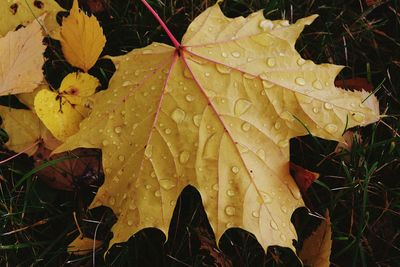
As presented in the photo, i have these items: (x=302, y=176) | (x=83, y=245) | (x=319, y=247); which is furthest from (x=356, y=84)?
(x=83, y=245)

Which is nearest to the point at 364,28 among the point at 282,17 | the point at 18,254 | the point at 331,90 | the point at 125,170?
the point at 282,17

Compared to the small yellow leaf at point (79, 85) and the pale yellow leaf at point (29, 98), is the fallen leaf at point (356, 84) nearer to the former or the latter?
the small yellow leaf at point (79, 85)

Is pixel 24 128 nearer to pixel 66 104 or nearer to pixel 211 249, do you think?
pixel 66 104

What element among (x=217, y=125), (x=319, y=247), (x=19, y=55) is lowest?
(x=319, y=247)

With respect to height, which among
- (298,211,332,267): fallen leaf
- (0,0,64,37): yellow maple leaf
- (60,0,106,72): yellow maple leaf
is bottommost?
(298,211,332,267): fallen leaf

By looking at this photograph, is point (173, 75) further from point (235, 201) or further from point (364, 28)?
point (364, 28)

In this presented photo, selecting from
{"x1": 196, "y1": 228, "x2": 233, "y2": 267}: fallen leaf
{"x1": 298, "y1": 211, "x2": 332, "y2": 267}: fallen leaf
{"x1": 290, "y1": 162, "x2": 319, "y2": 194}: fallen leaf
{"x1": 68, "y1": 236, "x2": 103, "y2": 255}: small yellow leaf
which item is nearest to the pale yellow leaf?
{"x1": 68, "y1": 236, "x2": 103, "y2": 255}: small yellow leaf

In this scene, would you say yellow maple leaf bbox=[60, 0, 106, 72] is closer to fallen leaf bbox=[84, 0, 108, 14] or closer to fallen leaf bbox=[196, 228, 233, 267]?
fallen leaf bbox=[84, 0, 108, 14]
